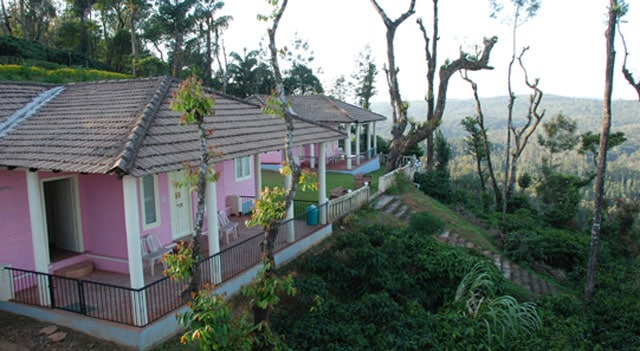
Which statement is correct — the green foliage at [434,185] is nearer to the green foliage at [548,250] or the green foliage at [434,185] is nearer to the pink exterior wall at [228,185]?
the green foliage at [548,250]

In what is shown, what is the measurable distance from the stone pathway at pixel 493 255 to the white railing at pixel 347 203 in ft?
3.32

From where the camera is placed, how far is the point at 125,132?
336 inches

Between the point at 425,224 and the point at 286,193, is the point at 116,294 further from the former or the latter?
the point at 425,224

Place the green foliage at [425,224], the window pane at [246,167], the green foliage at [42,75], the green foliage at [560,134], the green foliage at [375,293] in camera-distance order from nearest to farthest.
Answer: the green foliage at [375,293], the window pane at [246,167], the green foliage at [425,224], the green foliage at [42,75], the green foliage at [560,134]

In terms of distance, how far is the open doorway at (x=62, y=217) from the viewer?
34.8 ft

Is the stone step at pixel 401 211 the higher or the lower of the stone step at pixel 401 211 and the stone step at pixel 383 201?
the lower

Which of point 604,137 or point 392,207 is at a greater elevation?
point 604,137

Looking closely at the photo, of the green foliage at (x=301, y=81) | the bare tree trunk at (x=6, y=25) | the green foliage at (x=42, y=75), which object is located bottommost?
the green foliage at (x=42, y=75)

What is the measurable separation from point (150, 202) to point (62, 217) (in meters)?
2.12

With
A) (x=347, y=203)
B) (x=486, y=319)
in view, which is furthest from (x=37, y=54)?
(x=486, y=319)

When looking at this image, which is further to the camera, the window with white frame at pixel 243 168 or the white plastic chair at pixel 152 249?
the window with white frame at pixel 243 168

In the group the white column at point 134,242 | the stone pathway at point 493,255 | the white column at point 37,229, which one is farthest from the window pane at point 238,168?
the white column at point 134,242

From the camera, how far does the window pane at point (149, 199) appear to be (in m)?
11.0

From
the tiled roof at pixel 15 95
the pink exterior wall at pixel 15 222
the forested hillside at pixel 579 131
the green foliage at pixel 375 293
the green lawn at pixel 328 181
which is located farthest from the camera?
the forested hillside at pixel 579 131
